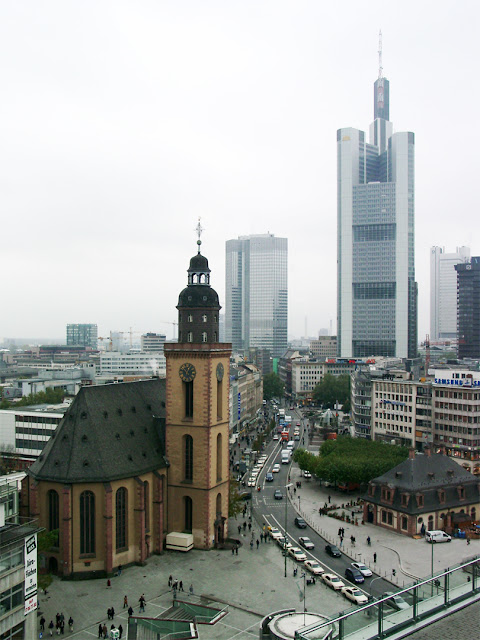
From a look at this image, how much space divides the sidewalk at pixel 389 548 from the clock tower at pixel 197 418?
47.7 feet

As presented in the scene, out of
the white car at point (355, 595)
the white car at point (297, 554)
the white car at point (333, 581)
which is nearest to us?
the white car at point (355, 595)

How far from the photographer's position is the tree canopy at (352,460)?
90.9 metres

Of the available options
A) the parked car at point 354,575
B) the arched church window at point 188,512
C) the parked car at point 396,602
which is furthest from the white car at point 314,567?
the parked car at point 396,602

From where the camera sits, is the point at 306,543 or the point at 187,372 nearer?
the point at 187,372

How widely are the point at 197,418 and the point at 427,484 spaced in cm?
3175

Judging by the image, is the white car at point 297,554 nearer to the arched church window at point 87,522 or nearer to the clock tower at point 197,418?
the clock tower at point 197,418

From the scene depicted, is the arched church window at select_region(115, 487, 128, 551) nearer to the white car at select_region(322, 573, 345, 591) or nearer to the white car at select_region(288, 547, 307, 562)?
the white car at select_region(288, 547, 307, 562)

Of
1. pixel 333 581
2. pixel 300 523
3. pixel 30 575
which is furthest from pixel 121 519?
pixel 300 523

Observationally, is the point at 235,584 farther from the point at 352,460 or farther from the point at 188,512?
the point at 352,460

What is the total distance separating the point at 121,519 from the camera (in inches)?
2426

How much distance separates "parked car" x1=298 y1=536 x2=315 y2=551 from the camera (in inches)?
2702

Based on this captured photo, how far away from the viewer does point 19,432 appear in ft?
340

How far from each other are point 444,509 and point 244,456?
53401mm

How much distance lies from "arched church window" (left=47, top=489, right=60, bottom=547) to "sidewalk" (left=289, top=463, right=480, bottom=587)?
30.4 metres
